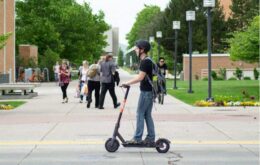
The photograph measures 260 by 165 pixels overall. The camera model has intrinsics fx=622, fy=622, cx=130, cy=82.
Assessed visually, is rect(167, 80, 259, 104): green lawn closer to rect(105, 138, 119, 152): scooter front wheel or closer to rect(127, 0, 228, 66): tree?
rect(105, 138, 119, 152): scooter front wheel

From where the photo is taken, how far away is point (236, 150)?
34.9ft

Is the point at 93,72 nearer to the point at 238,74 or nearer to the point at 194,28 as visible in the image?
the point at 238,74

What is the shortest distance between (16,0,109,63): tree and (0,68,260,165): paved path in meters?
34.9

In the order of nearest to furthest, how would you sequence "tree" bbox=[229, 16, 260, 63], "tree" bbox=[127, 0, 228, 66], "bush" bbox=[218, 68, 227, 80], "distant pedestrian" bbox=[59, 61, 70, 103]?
"distant pedestrian" bbox=[59, 61, 70, 103]
"tree" bbox=[229, 16, 260, 63]
"bush" bbox=[218, 68, 227, 80]
"tree" bbox=[127, 0, 228, 66]

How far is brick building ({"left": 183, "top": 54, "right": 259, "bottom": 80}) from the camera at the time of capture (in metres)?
59.6

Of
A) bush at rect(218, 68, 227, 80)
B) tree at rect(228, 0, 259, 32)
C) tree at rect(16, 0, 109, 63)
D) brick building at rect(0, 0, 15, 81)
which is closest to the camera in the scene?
brick building at rect(0, 0, 15, 81)

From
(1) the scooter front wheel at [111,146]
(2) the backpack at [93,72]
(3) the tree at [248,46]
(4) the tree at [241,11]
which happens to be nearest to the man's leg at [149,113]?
(1) the scooter front wheel at [111,146]

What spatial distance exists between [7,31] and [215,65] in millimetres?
25350

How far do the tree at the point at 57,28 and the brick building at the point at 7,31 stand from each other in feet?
28.0

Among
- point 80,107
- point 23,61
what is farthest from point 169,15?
point 80,107

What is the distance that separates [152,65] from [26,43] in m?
46.4

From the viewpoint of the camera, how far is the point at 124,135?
42.4 ft

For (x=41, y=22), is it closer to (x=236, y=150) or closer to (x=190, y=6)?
(x=190, y=6)

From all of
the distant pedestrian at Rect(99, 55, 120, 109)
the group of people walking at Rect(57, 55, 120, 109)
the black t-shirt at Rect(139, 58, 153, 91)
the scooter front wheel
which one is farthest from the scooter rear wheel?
the distant pedestrian at Rect(99, 55, 120, 109)
